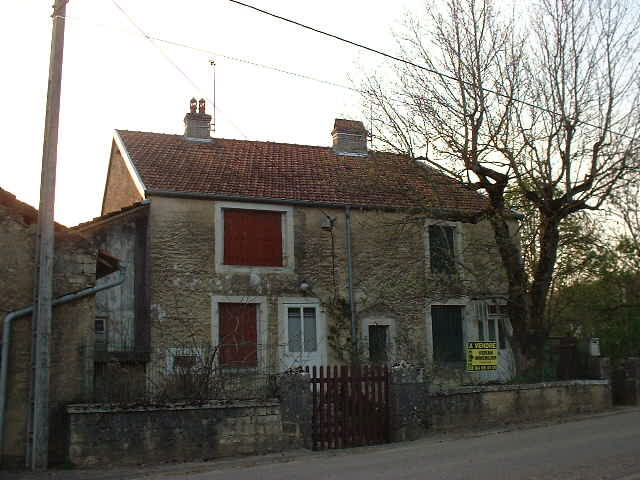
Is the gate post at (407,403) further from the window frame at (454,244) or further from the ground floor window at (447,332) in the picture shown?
the ground floor window at (447,332)

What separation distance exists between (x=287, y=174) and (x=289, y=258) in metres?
3.00

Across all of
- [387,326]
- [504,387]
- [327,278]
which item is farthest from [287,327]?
[504,387]

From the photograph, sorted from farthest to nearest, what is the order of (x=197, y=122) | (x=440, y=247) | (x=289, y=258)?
(x=197, y=122) < (x=440, y=247) < (x=289, y=258)

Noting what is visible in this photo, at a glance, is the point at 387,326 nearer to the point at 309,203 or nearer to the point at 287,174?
the point at 309,203

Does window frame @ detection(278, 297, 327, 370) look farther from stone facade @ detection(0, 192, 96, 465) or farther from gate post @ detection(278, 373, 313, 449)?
stone facade @ detection(0, 192, 96, 465)

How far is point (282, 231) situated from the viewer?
765 inches

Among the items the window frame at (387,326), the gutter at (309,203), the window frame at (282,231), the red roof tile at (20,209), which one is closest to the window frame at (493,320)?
the window frame at (387,326)

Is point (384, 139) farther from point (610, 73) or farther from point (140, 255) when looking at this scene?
point (140, 255)

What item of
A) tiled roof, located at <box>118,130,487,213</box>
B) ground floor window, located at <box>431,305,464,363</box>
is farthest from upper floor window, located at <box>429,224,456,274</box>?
ground floor window, located at <box>431,305,464,363</box>

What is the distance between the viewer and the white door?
18.7 m

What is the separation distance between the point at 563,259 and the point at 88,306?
1245 centimetres

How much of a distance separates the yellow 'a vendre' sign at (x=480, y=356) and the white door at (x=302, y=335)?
13.9ft

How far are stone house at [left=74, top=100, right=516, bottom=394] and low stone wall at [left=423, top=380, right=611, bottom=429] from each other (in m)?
2.88

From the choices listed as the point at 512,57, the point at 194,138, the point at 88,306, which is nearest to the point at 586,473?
the point at 88,306
